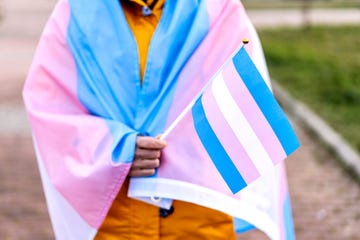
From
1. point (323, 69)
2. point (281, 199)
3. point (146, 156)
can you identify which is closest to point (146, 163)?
point (146, 156)

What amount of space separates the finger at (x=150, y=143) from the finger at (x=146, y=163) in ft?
0.16

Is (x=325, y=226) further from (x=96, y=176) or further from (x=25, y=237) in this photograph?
(x=96, y=176)

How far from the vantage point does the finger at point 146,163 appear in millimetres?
2496

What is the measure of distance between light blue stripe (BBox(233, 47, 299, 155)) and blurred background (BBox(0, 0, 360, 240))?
10.6ft

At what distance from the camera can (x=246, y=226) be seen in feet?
9.67

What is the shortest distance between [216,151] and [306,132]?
606 cm

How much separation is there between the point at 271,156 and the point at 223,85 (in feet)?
0.86

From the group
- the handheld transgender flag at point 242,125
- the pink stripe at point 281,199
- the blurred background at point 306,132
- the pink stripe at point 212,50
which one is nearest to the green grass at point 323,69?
the blurred background at point 306,132

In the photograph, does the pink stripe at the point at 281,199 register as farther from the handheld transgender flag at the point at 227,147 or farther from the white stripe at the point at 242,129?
the white stripe at the point at 242,129

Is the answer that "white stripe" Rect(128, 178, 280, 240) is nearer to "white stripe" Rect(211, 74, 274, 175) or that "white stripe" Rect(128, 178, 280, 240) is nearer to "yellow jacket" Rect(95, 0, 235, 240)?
"yellow jacket" Rect(95, 0, 235, 240)

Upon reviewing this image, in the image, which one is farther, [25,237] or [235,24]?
[25,237]

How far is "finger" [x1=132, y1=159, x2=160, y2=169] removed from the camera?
2.50 meters

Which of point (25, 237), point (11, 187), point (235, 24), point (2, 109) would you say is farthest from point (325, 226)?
point (2, 109)

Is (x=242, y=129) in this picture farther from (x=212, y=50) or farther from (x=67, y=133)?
(x=67, y=133)
